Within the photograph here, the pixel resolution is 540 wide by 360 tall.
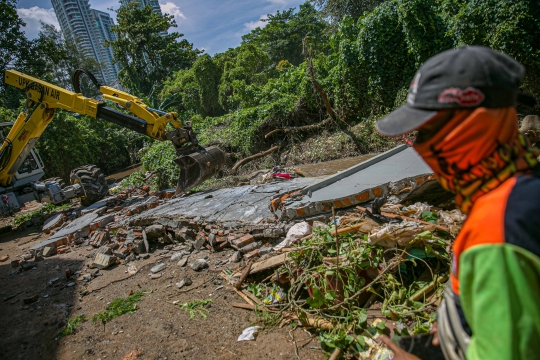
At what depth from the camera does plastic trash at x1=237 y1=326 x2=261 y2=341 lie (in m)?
3.07

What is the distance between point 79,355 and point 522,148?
13.3 feet

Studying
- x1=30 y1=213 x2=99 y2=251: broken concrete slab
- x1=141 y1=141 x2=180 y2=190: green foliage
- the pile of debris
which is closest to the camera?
the pile of debris

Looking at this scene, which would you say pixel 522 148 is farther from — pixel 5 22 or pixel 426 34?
pixel 5 22

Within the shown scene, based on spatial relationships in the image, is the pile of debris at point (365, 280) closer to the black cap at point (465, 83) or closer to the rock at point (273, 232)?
the rock at point (273, 232)

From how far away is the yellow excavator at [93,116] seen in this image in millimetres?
7484

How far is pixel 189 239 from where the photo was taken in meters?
5.47

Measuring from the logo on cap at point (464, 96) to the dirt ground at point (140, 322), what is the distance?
244 centimetres

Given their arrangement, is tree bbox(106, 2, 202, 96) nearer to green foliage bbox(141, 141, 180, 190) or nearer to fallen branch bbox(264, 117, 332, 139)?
green foliage bbox(141, 141, 180, 190)

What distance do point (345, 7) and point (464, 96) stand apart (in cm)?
2168

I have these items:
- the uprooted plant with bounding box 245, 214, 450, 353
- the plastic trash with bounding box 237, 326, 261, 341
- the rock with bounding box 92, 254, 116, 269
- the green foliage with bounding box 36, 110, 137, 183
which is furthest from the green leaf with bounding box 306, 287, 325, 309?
the green foliage with bounding box 36, 110, 137, 183

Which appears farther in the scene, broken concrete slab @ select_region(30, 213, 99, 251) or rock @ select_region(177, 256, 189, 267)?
broken concrete slab @ select_region(30, 213, 99, 251)

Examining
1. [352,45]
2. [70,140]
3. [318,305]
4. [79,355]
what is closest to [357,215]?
[318,305]

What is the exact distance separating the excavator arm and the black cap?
22.5 ft

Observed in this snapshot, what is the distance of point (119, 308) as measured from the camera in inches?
157
